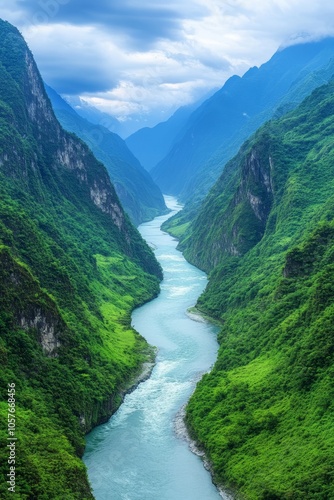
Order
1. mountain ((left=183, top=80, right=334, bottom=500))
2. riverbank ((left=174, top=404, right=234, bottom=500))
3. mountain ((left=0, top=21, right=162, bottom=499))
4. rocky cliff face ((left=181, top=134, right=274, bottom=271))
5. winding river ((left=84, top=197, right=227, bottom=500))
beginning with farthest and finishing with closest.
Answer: rocky cliff face ((left=181, top=134, right=274, bottom=271)), winding river ((left=84, top=197, right=227, bottom=500)), riverbank ((left=174, top=404, right=234, bottom=500)), mountain ((left=0, top=21, right=162, bottom=499)), mountain ((left=183, top=80, right=334, bottom=500))

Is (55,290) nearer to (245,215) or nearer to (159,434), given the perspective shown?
(159,434)

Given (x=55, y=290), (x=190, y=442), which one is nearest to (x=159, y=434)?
(x=190, y=442)

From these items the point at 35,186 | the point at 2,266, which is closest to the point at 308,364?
the point at 2,266

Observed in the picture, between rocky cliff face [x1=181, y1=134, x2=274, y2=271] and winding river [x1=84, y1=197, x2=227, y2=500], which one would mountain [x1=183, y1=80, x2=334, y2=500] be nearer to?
rocky cliff face [x1=181, y1=134, x2=274, y2=271]

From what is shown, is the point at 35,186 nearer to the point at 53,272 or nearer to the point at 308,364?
the point at 53,272

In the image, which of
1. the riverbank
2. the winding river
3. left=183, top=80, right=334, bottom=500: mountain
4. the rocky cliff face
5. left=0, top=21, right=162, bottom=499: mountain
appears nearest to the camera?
left=183, top=80, right=334, bottom=500: mountain

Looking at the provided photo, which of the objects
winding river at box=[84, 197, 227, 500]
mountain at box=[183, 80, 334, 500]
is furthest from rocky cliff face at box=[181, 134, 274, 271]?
winding river at box=[84, 197, 227, 500]

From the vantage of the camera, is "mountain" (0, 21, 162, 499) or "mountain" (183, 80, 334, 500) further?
"mountain" (0, 21, 162, 499)
